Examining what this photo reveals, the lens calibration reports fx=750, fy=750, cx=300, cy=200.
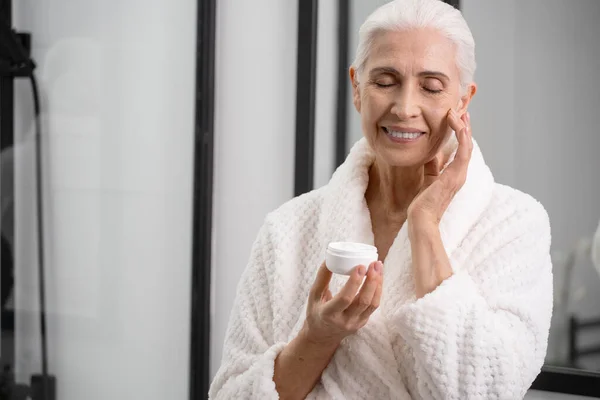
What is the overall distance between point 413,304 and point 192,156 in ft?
5.85

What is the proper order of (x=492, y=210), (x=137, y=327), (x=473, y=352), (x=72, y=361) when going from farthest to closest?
(x=137, y=327) → (x=72, y=361) → (x=492, y=210) → (x=473, y=352)

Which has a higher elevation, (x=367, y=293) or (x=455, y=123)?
(x=455, y=123)

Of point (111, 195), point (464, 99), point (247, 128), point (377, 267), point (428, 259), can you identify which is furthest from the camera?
point (247, 128)

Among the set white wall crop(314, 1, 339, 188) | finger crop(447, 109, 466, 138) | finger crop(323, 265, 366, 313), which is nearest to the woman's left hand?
finger crop(447, 109, 466, 138)

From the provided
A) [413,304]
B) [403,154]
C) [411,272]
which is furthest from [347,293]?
[403,154]

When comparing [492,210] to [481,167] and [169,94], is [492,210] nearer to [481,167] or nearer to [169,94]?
[481,167]

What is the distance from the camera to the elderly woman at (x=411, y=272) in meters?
1.25

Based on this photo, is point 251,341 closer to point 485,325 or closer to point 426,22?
point 485,325

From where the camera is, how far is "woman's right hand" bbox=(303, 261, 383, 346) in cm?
120

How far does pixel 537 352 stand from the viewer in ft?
4.37

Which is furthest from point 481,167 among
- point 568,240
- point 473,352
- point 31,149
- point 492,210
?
point 31,149

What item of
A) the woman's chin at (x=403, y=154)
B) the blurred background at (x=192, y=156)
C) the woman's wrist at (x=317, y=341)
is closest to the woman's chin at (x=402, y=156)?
the woman's chin at (x=403, y=154)

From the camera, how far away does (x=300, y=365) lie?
136 cm

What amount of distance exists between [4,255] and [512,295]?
5.54ft
